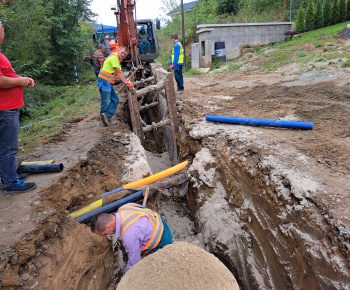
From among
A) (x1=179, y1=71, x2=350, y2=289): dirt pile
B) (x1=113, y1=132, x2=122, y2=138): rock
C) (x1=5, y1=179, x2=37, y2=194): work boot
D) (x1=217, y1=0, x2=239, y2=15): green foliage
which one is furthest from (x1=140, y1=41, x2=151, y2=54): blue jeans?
(x1=217, y1=0, x2=239, y2=15): green foliage

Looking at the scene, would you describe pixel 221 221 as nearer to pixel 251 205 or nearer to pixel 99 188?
pixel 251 205

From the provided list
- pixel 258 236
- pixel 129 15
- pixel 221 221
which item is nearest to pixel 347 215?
pixel 258 236

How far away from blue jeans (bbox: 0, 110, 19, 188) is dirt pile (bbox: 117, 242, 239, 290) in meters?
2.13

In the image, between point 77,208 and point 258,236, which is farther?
point 77,208

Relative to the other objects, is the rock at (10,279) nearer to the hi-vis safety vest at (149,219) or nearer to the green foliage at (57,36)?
the hi-vis safety vest at (149,219)

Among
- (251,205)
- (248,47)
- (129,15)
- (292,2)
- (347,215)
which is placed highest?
(292,2)

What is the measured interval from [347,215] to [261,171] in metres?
1.08

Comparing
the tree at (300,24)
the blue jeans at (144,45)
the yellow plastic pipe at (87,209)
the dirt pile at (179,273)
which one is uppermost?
the tree at (300,24)

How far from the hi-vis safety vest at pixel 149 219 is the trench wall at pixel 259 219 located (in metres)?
1.16

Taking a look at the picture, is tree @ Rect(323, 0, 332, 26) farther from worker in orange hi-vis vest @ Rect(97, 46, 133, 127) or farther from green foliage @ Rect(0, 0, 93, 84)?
green foliage @ Rect(0, 0, 93, 84)

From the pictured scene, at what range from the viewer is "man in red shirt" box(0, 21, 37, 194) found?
8.27ft

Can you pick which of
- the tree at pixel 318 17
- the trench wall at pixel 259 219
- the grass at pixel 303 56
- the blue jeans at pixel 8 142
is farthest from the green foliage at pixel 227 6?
the blue jeans at pixel 8 142

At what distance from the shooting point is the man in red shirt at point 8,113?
8.27 feet

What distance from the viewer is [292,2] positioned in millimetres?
16250
